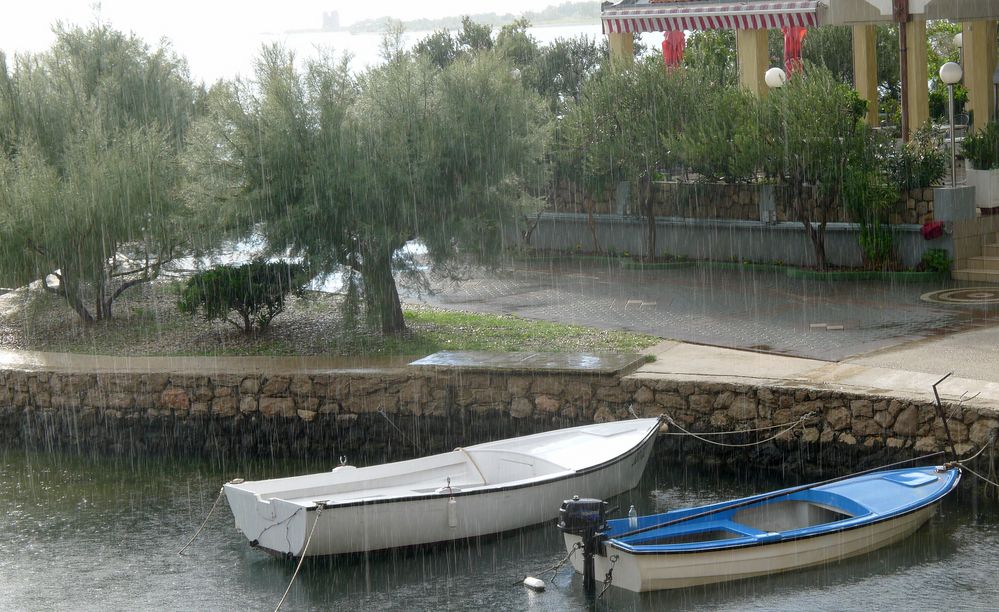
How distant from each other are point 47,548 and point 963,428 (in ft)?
34.8

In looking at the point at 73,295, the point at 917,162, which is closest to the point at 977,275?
the point at 917,162

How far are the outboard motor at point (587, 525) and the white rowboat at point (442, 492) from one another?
5.18 feet

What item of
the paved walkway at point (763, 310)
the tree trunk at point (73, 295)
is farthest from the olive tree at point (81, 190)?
the paved walkway at point (763, 310)

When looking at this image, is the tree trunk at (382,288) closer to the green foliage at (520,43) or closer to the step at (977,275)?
the step at (977,275)

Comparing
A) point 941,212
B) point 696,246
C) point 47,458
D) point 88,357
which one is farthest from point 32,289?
point 941,212

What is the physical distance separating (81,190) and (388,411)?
6.78m

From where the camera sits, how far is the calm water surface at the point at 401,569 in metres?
11.5

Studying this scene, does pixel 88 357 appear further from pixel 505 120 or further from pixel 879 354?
pixel 879 354

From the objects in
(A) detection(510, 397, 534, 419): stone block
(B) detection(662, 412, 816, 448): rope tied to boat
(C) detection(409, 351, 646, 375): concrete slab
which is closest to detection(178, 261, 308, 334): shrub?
(C) detection(409, 351, 646, 375): concrete slab

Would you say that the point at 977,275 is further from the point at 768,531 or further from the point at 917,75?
the point at 768,531

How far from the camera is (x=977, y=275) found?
20.5 meters

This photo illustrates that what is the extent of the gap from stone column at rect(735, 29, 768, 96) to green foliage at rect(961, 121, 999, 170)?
6.52 metres

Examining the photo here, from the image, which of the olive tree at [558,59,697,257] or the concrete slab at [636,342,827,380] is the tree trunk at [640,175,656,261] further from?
the concrete slab at [636,342,827,380]

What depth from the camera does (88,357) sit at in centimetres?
1886
